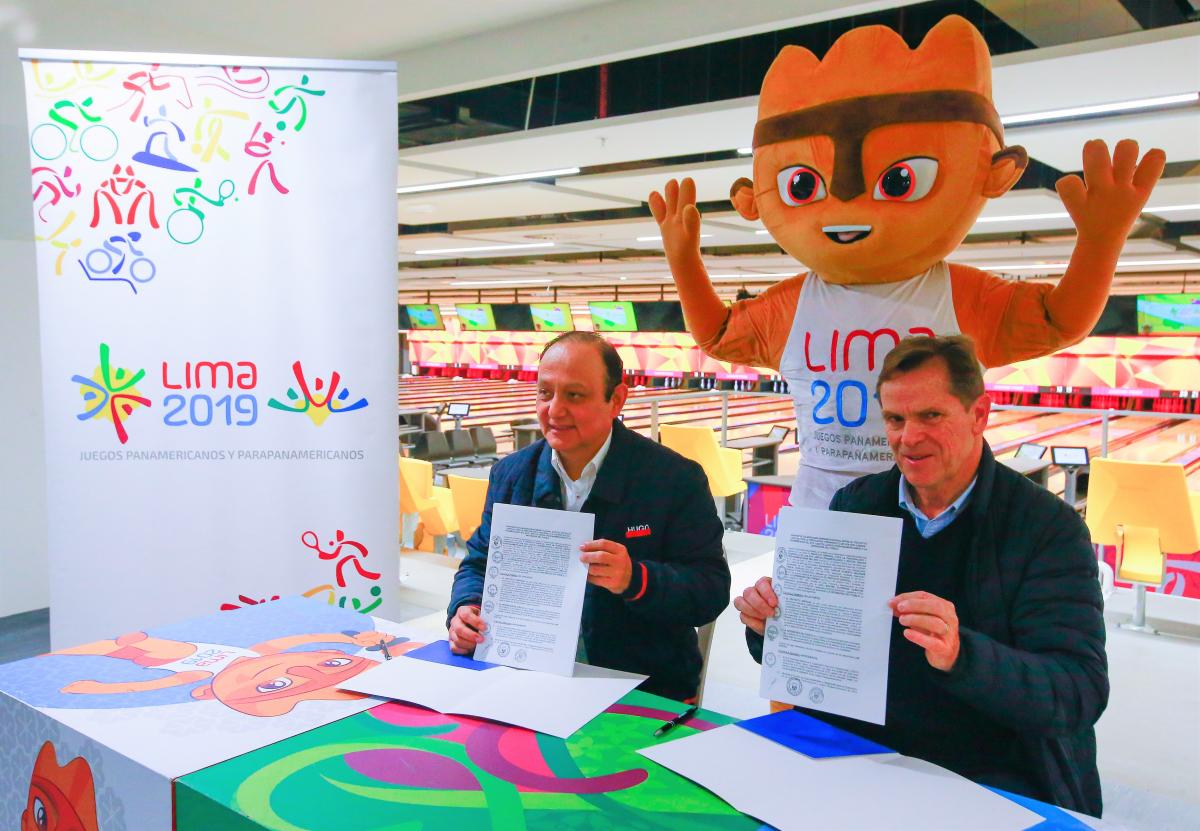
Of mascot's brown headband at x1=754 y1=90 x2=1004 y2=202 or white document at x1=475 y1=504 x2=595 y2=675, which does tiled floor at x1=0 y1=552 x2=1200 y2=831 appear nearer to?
white document at x1=475 y1=504 x2=595 y2=675

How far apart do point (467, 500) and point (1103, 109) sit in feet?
11.2

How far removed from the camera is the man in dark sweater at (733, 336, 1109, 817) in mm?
1319

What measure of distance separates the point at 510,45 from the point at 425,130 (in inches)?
36.0

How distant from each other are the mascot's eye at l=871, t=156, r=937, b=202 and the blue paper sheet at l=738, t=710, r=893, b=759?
116cm

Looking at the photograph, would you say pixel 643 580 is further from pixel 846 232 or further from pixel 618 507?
pixel 846 232

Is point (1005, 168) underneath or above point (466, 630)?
above

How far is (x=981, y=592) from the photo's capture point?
141cm

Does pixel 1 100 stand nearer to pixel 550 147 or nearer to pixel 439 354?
pixel 550 147

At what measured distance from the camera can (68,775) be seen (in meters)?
1.35

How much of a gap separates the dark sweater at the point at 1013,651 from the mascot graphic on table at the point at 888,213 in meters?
0.58

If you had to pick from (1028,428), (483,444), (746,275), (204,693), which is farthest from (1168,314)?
(204,693)

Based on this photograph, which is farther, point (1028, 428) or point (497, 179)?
point (1028, 428)

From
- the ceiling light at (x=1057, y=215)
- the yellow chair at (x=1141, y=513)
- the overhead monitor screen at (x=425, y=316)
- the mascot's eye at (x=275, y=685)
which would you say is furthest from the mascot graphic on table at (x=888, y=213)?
the overhead monitor screen at (x=425, y=316)

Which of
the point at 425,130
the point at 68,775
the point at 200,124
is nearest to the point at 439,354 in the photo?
the point at 425,130
